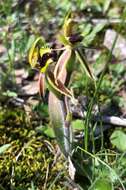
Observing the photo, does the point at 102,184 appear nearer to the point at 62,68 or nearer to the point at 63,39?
the point at 62,68

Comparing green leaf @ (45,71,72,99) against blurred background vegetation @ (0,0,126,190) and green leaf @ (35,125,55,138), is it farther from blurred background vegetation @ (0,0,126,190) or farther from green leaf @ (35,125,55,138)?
green leaf @ (35,125,55,138)

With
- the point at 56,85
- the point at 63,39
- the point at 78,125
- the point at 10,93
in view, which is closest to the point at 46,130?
the point at 78,125

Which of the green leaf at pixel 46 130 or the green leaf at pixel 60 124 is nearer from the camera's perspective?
the green leaf at pixel 60 124


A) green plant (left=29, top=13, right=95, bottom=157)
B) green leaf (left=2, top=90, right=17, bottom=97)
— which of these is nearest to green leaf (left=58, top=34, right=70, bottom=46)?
green plant (left=29, top=13, right=95, bottom=157)

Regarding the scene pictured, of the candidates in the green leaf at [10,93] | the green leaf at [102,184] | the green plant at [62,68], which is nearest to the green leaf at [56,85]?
the green plant at [62,68]

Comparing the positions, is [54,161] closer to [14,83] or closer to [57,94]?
[57,94]

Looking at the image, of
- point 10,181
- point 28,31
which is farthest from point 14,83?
point 10,181

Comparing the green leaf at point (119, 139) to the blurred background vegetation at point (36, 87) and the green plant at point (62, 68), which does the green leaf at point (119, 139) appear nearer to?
the blurred background vegetation at point (36, 87)
